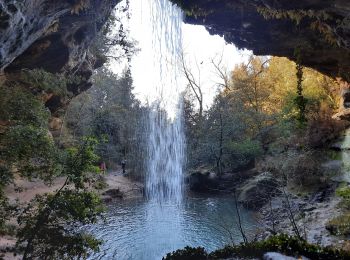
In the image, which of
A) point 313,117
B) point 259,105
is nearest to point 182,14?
point 313,117

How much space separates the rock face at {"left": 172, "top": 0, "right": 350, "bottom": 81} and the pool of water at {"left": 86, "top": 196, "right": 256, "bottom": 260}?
5966 millimetres

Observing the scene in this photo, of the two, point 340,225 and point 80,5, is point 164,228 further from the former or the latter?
point 80,5

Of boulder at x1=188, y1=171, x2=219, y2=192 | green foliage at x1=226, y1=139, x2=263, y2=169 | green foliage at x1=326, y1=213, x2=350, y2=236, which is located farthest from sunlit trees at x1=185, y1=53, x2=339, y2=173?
green foliage at x1=326, y1=213, x2=350, y2=236

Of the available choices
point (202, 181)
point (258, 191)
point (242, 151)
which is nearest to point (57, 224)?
point (258, 191)

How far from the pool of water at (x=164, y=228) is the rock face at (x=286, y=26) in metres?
5.97

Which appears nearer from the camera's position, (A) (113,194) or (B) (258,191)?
(B) (258,191)

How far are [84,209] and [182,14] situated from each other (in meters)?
6.55

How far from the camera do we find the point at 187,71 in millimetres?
33406

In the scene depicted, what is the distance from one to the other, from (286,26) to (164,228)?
9.56m

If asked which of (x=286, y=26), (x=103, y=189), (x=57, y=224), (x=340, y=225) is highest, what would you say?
(x=286, y=26)

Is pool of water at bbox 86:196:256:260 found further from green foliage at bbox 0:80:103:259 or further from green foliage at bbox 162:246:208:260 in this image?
green foliage at bbox 0:80:103:259

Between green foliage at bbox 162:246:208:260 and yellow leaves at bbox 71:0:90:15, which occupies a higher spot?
yellow leaves at bbox 71:0:90:15

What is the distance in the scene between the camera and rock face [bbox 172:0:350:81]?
758 centimetres

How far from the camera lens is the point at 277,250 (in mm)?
7137
